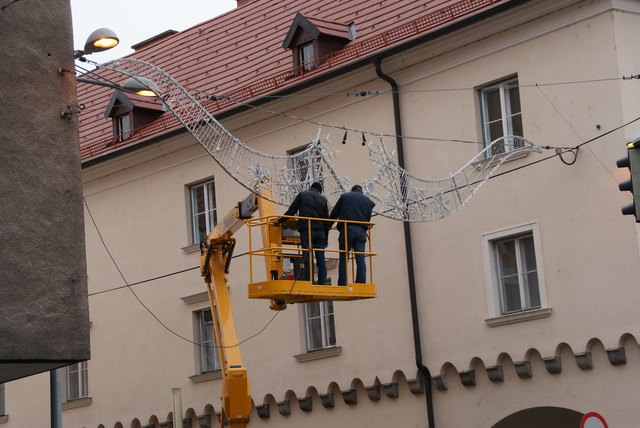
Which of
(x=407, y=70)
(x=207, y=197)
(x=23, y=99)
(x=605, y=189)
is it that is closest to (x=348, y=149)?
(x=407, y=70)

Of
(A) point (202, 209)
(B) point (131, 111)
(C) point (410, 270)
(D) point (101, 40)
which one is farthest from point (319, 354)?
(D) point (101, 40)

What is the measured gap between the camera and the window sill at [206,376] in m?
29.0

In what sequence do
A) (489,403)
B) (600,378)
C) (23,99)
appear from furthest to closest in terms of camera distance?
(489,403)
(600,378)
(23,99)

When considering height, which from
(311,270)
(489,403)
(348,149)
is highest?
(348,149)

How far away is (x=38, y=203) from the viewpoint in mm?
14570

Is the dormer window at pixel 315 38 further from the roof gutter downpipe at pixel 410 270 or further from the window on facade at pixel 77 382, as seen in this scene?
the window on facade at pixel 77 382

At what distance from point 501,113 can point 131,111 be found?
435 inches

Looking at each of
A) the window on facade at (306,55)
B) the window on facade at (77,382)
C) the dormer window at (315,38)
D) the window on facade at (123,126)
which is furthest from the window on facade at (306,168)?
the window on facade at (77,382)

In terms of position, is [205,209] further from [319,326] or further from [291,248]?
[291,248]

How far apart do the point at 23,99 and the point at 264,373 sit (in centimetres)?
1435

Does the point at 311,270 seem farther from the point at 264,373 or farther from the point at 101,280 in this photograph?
the point at 101,280

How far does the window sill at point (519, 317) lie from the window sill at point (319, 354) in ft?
12.5

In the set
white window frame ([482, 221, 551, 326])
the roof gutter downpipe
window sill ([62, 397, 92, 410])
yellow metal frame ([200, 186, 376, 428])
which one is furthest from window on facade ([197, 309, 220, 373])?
white window frame ([482, 221, 551, 326])

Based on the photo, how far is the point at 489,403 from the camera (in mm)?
24031
